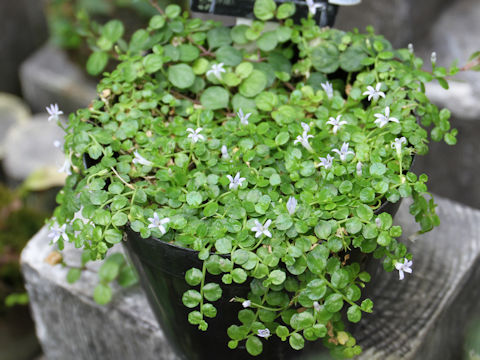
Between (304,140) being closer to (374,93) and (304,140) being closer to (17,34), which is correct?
(374,93)

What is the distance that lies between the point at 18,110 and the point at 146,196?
2.15 m

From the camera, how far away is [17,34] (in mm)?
2965

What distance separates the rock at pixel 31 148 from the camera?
2.42 m

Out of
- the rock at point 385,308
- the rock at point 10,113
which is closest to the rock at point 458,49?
the rock at point 385,308

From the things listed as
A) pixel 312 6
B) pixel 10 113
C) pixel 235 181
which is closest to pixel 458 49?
pixel 312 6

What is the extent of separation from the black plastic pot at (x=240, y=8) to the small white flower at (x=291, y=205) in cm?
45

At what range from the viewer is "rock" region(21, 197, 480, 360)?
1.21m

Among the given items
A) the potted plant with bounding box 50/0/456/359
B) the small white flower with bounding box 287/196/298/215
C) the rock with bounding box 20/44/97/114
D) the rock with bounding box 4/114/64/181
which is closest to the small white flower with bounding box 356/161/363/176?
the potted plant with bounding box 50/0/456/359

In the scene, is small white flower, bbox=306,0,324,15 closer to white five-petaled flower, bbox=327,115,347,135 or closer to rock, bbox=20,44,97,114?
white five-petaled flower, bbox=327,115,347,135

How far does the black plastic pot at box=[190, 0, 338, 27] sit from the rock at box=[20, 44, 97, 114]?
1523mm

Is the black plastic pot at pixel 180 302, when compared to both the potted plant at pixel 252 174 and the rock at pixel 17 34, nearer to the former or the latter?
the potted plant at pixel 252 174

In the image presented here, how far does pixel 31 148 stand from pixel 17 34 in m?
0.78

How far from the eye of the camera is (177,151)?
3.43 ft

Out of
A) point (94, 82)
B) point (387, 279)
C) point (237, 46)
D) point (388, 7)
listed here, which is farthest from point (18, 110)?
point (387, 279)
